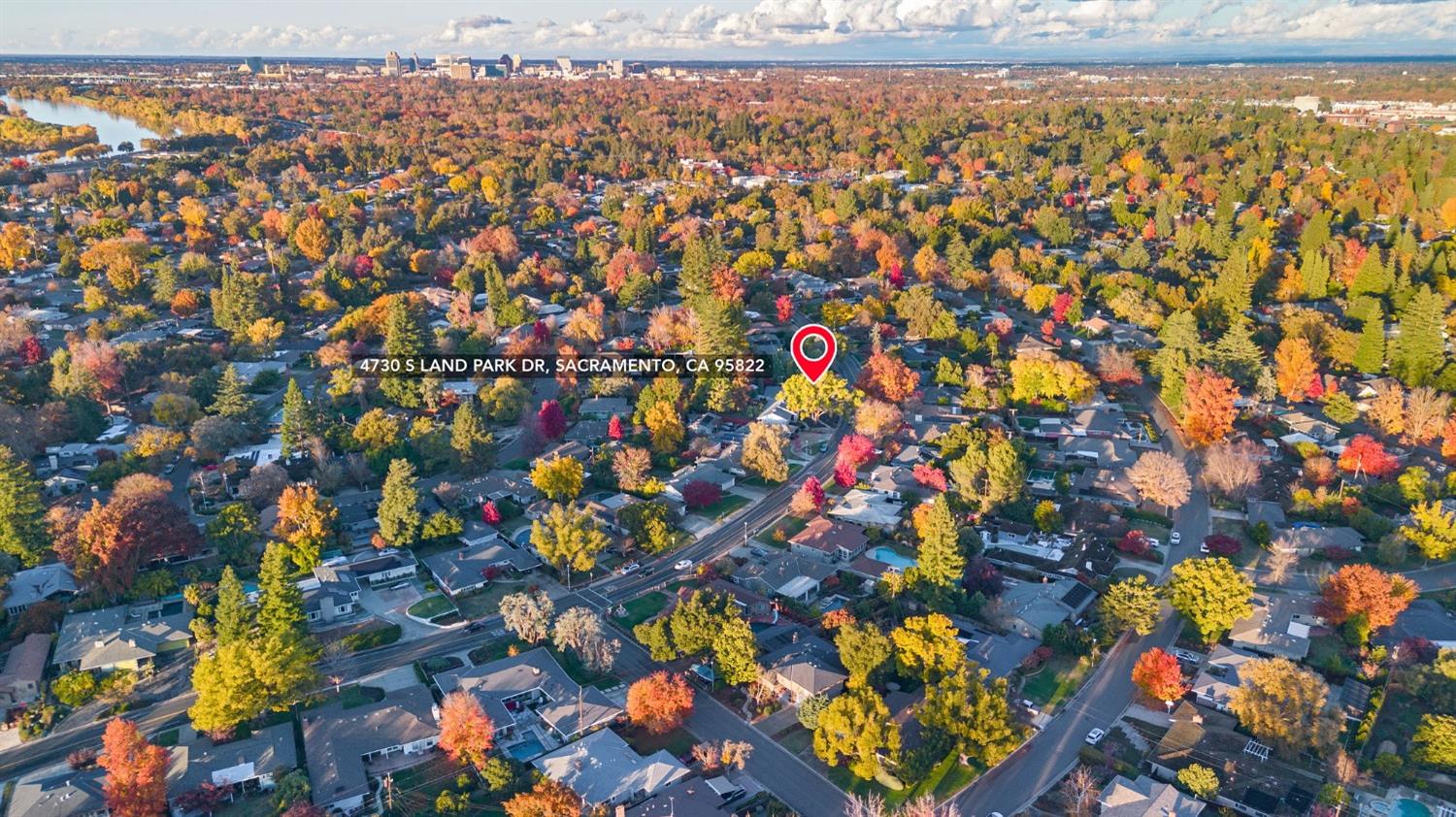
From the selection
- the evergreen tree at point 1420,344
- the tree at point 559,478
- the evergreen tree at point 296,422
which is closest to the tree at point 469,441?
the tree at point 559,478

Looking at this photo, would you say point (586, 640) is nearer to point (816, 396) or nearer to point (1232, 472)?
point (816, 396)

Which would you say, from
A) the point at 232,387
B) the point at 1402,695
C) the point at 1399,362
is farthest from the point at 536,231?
the point at 1402,695

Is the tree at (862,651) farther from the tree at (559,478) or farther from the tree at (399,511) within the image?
the tree at (399,511)

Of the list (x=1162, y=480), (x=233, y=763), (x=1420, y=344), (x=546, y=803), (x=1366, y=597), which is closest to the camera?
(x=546, y=803)

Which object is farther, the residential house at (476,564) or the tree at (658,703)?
the residential house at (476,564)

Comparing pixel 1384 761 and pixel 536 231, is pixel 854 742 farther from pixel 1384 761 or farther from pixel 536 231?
pixel 536 231

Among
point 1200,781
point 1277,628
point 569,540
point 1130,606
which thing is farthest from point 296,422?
point 1277,628

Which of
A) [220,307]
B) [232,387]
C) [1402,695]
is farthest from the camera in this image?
[220,307]
